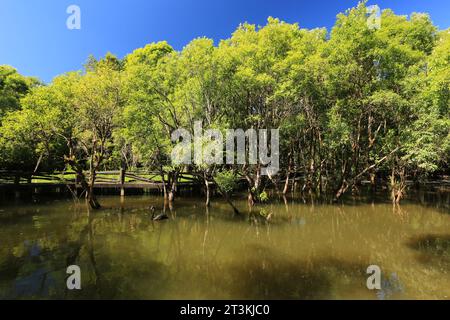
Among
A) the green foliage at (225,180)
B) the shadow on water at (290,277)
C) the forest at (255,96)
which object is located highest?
the forest at (255,96)

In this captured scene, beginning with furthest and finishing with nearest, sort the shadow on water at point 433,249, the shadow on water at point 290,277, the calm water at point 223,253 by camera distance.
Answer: the shadow on water at point 433,249 < the calm water at point 223,253 < the shadow on water at point 290,277

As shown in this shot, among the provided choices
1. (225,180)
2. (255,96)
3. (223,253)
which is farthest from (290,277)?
(255,96)

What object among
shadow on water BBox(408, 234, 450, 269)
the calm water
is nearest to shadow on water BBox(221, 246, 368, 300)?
the calm water

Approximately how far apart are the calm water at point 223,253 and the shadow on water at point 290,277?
3 centimetres

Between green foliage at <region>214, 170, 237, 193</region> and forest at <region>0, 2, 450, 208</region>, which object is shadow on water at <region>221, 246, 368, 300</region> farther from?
forest at <region>0, 2, 450, 208</region>

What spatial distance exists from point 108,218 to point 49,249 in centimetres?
565

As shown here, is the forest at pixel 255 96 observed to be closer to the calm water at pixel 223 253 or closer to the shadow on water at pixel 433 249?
the calm water at pixel 223 253

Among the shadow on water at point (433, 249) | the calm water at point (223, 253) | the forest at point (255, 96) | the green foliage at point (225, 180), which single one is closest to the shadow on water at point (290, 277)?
the calm water at point (223, 253)

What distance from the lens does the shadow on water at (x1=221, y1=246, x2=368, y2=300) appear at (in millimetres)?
7914

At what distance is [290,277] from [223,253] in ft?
10.3

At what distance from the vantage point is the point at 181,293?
25.6 feet

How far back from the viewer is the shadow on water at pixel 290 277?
26.0ft

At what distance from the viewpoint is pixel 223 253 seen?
443 inches
